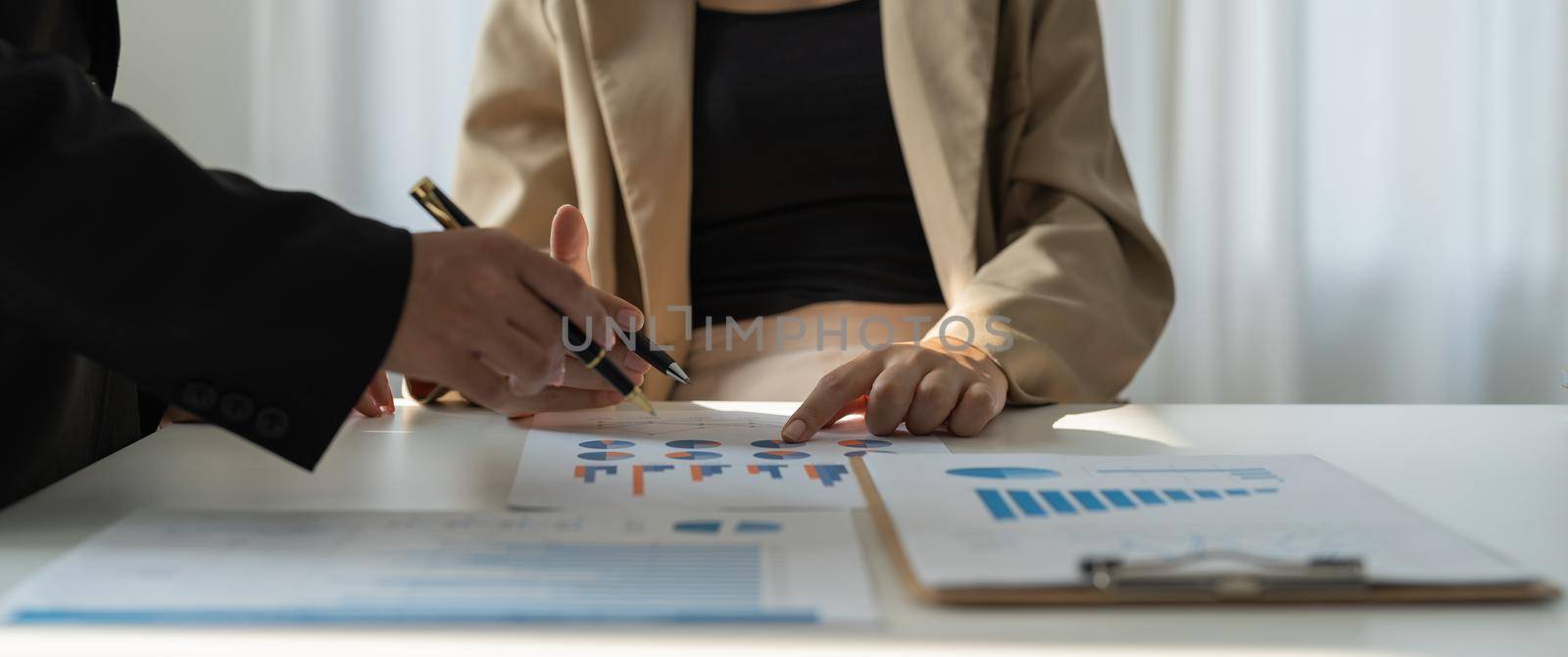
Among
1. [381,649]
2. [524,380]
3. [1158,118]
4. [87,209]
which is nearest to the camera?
[381,649]

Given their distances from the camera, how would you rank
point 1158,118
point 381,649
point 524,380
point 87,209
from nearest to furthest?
point 381,649, point 87,209, point 524,380, point 1158,118

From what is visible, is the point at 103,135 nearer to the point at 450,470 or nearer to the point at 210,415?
the point at 210,415

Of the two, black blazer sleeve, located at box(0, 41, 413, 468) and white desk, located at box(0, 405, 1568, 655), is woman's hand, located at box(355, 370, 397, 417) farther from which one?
black blazer sleeve, located at box(0, 41, 413, 468)

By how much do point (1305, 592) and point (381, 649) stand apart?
11.8 inches

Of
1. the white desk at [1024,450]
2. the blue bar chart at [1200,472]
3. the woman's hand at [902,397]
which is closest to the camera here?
the white desk at [1024,450]

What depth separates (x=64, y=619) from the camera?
0.37m

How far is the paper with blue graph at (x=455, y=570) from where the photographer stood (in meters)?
0.38

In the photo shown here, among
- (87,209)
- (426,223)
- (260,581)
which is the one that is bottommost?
(426,223)

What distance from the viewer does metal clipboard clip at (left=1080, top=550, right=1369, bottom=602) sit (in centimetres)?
40

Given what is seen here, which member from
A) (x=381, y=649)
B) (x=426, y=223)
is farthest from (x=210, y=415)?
(x=426, y=223)

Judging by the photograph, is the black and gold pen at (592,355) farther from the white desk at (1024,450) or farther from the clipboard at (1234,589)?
the clipboard at (1234,589)

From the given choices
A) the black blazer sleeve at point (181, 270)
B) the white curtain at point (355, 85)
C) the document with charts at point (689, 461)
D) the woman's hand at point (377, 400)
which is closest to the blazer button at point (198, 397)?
the black blazer sleeve at point (181, 270)

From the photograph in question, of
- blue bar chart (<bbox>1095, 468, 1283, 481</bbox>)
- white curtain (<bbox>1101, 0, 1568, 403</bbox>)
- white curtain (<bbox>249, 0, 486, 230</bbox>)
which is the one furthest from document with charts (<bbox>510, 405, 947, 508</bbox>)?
white curtain (<bbox>1101, 0, 1568, 403</bbox>)

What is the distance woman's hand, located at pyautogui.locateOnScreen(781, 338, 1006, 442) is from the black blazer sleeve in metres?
0.29
